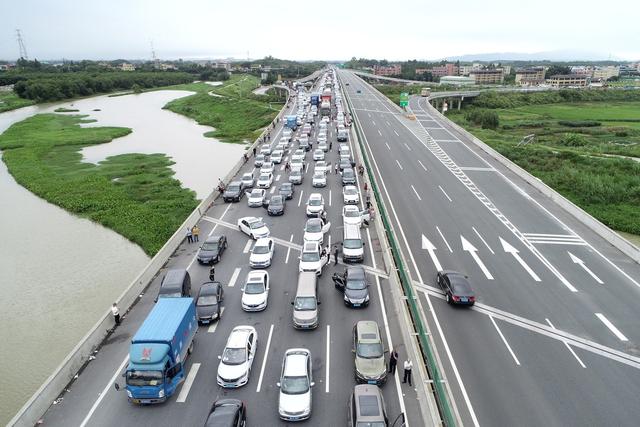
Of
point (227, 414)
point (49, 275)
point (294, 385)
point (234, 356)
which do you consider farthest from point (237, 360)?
point (49, 275)

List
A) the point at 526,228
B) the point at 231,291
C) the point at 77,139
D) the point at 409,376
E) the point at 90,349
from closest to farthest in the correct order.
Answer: the point at 409,376
the point at 90,349
the point at 231,291
the point at 526,228
the point at 77,139

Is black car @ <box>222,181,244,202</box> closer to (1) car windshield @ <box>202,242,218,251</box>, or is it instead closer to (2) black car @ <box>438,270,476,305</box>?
(1) car windshield @ <box>202,242,218,251</box>

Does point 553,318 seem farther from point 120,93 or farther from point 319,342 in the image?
point 120,93

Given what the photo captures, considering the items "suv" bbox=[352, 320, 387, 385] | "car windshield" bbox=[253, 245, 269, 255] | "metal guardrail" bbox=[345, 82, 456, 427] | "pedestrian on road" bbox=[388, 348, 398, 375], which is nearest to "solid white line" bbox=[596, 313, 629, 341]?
"metal guardrail" bbox=[345, 82, 456, 427]

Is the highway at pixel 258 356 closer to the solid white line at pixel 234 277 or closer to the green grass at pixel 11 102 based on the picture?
the solid white line at pixel 234 277

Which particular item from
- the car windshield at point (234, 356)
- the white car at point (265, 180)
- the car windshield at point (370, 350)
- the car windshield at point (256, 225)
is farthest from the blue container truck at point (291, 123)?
the car windshield at point (370, 350)

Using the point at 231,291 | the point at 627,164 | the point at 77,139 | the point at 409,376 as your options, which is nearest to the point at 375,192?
the point at 231,291

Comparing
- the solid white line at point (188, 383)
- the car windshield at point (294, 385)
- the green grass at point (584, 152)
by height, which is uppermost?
the car windshield at point (294, 385)
